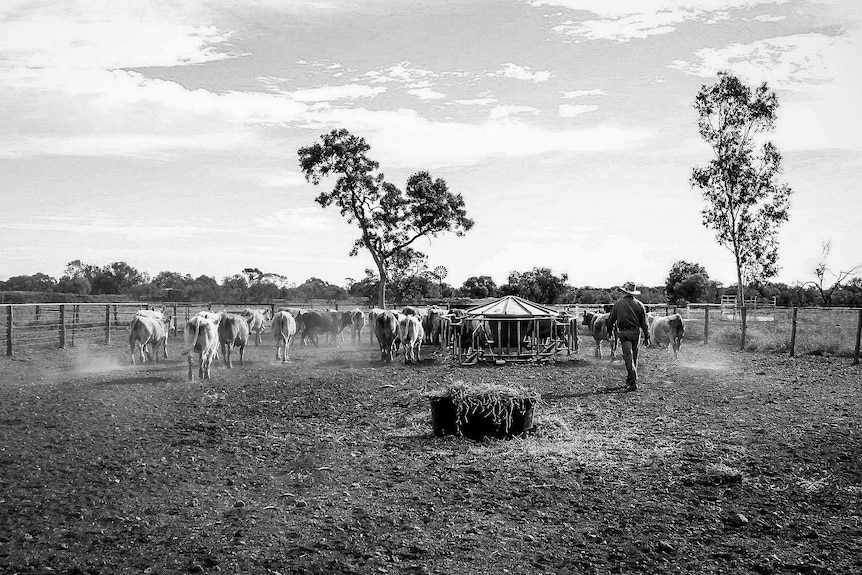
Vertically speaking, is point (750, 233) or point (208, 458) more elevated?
point (750, 233)

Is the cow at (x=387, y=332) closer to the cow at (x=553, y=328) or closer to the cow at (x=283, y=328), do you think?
the cow at (x=283, y=328)

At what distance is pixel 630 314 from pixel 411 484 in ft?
27.5

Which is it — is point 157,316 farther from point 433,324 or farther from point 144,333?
point 433,324

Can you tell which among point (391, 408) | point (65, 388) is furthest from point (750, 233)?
point (65, 388)

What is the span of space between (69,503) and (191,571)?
207 centimetres

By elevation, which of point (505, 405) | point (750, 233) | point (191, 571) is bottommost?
point (191, 571)

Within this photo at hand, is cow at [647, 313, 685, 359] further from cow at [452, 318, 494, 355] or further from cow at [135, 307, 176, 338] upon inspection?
cow at [135, 307, 176, 338]

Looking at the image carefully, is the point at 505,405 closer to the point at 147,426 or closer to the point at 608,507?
the point at 608,507

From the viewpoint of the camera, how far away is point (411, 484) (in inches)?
282

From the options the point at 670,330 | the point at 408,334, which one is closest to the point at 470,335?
the point at 408,334

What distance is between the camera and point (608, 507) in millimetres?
6426

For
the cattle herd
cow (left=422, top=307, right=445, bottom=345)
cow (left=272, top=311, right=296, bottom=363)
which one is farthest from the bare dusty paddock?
cow (left=422, top=307, right=445, bottom=345)

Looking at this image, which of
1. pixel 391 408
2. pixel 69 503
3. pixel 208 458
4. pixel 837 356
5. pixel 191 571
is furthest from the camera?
pixel 837 356

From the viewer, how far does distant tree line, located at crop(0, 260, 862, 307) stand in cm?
4959
